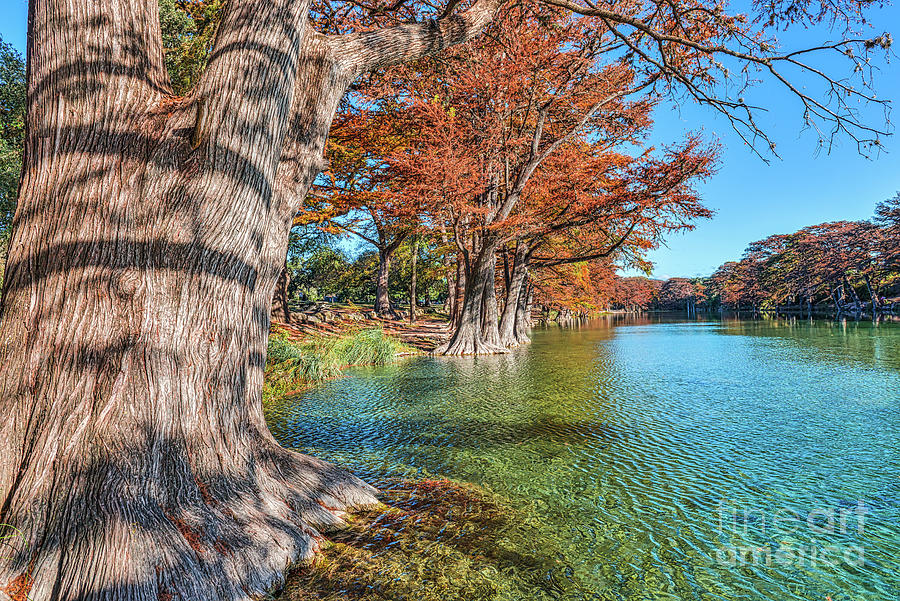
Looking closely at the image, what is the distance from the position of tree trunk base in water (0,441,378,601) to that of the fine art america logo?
7.35 feet

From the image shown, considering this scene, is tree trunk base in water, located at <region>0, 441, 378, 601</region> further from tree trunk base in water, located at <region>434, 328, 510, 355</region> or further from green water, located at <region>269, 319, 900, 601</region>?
tree trunk base in water, located at <region>434, 328, 510, 355</region>

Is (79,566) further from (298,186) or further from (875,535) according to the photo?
(875,535)

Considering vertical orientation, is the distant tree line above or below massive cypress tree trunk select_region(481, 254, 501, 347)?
above

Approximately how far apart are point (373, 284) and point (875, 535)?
34.1 metres

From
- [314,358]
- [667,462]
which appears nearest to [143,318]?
[667,462]

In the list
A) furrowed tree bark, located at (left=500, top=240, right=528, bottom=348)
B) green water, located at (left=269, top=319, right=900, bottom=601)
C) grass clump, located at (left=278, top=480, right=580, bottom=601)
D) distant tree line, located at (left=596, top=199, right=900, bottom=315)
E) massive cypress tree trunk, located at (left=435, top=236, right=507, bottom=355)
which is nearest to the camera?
grass clump, located at (left=278, top=480, right=580, bottom=601)

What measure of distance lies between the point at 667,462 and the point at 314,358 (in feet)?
23.5

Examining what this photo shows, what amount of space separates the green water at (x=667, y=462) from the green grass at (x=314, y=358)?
0.81 m

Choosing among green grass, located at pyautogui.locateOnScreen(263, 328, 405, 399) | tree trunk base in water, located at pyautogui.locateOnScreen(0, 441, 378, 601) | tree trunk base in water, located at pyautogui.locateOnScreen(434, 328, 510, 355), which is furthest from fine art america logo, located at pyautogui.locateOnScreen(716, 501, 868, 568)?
tree trunk base in water, located at pyautogui.locateOnScreen(434, 328, 510, 355)

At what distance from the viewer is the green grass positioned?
7.92m

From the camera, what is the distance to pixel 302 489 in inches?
102

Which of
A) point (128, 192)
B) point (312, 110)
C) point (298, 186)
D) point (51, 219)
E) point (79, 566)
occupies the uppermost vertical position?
point (312, 110)

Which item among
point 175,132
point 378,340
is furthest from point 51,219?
point 378,340

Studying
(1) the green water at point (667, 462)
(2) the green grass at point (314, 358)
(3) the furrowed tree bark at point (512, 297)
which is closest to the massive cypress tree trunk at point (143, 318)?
(1) the green water at point (667, 462)
